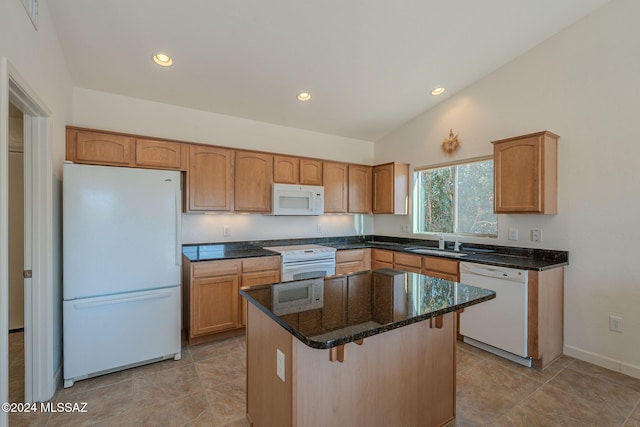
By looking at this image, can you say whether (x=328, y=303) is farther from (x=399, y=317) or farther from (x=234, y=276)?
(x=234, y=276)

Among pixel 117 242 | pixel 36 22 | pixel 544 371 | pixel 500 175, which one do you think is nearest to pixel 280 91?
pixel 36 22

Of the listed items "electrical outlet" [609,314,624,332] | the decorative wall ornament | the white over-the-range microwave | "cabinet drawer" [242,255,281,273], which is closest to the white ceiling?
the decorative wall ornament

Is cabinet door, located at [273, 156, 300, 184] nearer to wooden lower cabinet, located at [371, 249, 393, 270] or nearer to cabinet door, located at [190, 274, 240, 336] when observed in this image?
cabinet door, located at [190, 274, 240, 336]

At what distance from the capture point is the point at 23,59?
5.77ft

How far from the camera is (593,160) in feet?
8.95

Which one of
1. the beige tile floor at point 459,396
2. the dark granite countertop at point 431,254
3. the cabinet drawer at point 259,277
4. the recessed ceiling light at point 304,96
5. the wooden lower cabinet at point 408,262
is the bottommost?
the beige tile floor at point 459,396

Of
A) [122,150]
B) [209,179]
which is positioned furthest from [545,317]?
[122,150]

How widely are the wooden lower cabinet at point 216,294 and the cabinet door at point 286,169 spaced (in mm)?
1073

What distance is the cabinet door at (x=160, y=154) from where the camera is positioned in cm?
296

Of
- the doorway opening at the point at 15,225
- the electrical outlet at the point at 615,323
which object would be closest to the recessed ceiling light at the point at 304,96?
the doorway opening at the point at 15,225

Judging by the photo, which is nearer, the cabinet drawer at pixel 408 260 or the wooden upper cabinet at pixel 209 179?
the wooden upper cabinet at pixel 209 179

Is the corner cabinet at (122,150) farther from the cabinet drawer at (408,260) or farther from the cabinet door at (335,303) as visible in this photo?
the cabinet drawer at (408,260)

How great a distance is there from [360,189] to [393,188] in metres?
0.51

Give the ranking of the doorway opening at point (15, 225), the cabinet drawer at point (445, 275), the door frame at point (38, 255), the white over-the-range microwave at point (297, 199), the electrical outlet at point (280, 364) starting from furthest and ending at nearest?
the white over-the-range microwave at point (297, 199) → the doorway opening at point (15, 225) → the cabinet drawer at point (445, 275) → the door frame at point (38, 255) → the electrical outlet at point (280, 364)
